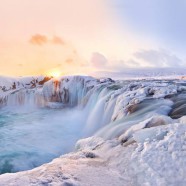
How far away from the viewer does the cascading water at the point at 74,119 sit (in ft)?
26.9

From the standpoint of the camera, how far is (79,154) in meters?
4.64

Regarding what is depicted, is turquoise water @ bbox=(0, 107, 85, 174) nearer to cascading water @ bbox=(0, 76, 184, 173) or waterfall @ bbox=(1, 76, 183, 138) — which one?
cascading water @ bbox=(0, 76, 184, 173)

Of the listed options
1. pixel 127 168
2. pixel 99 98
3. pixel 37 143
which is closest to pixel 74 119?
pixel 99 98

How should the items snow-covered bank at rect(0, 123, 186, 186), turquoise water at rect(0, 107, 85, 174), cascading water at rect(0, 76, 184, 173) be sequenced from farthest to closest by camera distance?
turquoise water at rect(0, 107, 85, 174) < cascading water at rect(0, 76, 184, 173) < snow-covered bank at rect(0, 123, 186, 186)

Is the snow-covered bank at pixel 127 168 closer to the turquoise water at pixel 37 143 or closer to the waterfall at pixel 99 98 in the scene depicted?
the waterfall at pixel 99 98

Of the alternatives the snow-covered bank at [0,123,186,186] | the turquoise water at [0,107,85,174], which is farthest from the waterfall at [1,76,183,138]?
the snow-covered bank at [0,123,186,186]

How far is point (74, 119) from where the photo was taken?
56.2ft

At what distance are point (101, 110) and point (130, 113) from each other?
16.1 ft

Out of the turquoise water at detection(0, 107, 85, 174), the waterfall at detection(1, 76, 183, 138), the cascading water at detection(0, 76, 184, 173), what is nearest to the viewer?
the cascading water at detection(0, 76, 184, 173)

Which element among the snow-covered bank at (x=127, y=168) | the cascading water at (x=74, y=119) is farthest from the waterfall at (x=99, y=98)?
the snow-covered bank at (x=127, y=168)

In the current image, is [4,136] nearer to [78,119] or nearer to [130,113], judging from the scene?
[78,119]

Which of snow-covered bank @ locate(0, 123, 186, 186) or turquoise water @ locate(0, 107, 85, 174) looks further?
turquoise water @ locate(0, 107, 85, 174)

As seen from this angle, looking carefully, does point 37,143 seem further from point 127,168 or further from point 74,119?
point 127,168

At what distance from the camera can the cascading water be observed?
26.9ft
